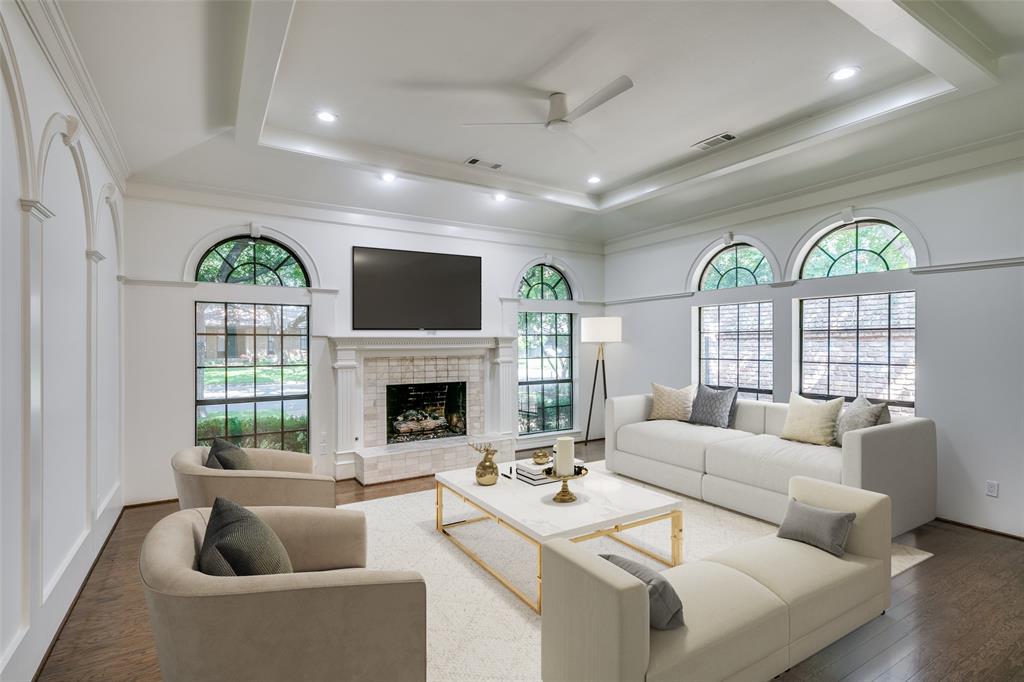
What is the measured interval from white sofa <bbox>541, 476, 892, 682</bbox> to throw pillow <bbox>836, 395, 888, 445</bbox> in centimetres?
150

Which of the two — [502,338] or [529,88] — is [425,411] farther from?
[529,88]

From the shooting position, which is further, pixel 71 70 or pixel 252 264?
pixel 252 264

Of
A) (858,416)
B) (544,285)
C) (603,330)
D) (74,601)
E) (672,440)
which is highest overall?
(544,285)

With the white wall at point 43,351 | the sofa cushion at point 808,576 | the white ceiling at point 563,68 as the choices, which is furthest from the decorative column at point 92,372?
the sofa cushion at point 808,576

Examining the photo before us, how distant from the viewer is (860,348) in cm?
453

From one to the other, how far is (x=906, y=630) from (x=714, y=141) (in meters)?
3.48

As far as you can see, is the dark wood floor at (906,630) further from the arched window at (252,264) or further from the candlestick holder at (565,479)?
the arched window at (252,264)

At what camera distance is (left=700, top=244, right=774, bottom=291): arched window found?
17.5 ft

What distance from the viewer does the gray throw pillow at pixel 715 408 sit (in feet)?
15.8

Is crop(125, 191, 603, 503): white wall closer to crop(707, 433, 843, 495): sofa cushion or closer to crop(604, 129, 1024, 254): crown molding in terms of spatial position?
crop(604, 129, 1024, 254): crown molding

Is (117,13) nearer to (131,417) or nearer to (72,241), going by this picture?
(72,241)

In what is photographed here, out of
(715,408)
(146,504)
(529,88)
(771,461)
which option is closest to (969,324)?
(771,461)

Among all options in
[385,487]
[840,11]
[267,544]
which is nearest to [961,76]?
[840,11]

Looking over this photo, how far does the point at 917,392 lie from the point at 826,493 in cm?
227
